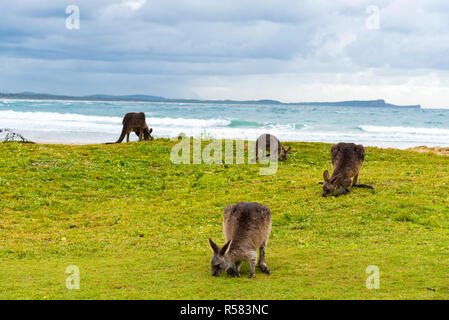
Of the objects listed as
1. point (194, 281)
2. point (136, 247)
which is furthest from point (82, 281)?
point (136, 247)

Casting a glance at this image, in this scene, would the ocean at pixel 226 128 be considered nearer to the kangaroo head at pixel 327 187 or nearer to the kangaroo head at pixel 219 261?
the kangaroo head at pixel 327 187

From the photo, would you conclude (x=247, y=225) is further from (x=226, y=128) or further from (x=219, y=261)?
(x=226, y=128)

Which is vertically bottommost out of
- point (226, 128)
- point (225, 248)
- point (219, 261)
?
point (219, 261)

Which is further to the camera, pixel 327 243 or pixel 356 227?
pixel 356 227

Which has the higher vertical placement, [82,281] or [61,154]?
[61,154]

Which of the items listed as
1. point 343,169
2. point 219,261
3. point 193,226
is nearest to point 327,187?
point 343,169

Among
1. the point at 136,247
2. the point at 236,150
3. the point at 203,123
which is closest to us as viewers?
the point at 136,247

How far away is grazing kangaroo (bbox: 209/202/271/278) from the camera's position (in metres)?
8.40

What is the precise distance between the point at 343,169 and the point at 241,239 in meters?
→ 8.18

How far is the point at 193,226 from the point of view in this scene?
13195 mm

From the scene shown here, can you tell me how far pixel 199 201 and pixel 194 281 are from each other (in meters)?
7.78

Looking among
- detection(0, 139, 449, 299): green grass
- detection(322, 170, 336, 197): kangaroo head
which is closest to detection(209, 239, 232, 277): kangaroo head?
detection(0, 139, 449, 299): green grass
